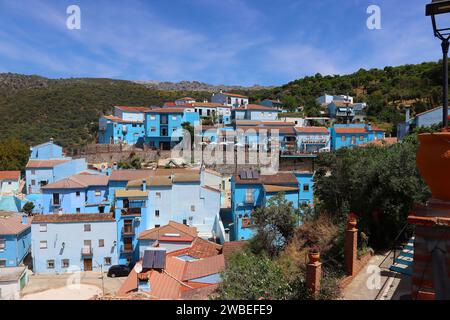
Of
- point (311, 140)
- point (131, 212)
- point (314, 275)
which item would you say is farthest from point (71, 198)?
point (314, 275)

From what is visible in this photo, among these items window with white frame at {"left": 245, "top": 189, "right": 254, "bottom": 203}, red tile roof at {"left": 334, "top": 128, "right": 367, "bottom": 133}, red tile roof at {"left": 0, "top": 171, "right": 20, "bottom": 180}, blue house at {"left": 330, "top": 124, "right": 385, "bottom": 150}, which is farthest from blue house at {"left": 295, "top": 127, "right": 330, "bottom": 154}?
red tile roof at {"left": 0, "top": 171, "right": 20, "bottom": 180}

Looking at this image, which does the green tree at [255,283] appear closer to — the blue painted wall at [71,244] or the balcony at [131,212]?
the balcony at [131,212]

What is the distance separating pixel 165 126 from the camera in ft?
138

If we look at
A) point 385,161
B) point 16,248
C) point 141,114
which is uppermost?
point 141,114

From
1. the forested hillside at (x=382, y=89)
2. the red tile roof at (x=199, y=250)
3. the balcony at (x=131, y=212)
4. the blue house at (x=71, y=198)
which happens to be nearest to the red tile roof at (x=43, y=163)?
the blue house at (x=71, y=198)

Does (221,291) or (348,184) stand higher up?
(348,184)

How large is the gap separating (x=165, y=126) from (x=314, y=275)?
3670 centimetres

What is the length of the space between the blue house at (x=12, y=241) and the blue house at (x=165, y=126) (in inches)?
827

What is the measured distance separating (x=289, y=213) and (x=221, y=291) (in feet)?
20.6

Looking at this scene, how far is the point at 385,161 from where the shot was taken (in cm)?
1093

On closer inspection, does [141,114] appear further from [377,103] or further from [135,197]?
[377,103]

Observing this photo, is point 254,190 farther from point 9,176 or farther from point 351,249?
point 9,176

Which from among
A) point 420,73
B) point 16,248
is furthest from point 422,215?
point 420,73
